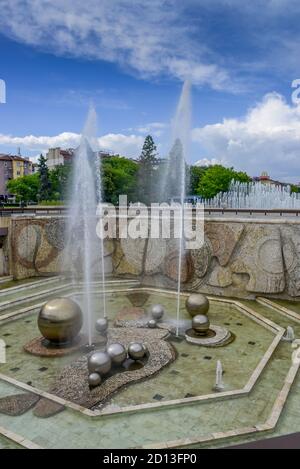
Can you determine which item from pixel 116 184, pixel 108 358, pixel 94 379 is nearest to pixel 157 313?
pixel 108 358

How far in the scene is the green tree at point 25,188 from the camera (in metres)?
51.7

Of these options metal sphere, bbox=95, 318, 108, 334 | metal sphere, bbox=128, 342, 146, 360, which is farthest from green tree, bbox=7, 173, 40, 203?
metal sphere, bbox=128, 342, 146, 360

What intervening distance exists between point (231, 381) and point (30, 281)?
11855mm

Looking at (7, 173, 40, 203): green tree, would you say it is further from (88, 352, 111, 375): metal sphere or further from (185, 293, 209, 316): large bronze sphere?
(88, 352, 111, 375): metal sphere

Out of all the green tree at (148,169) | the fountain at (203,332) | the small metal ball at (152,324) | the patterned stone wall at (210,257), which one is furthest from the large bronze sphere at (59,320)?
the green tree at (148,169)

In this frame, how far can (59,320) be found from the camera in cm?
989

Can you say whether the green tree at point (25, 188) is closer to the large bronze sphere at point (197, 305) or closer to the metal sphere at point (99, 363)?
the large bronze sphere at point (197, 305)

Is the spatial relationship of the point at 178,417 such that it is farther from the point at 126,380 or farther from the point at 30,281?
the point at 30,281

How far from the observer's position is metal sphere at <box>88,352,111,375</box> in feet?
27.1

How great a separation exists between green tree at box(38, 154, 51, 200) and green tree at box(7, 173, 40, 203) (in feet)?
25.8

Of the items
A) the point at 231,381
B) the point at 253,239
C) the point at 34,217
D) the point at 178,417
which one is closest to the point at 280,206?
the point at 253,239

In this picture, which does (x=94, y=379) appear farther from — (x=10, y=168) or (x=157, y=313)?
(x=10, y=168)

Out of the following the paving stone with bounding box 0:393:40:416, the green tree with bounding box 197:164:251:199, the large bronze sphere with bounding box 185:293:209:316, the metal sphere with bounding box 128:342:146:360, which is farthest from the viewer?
the green tree with bounding box 197:164:251:199

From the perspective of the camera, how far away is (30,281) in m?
17.1
